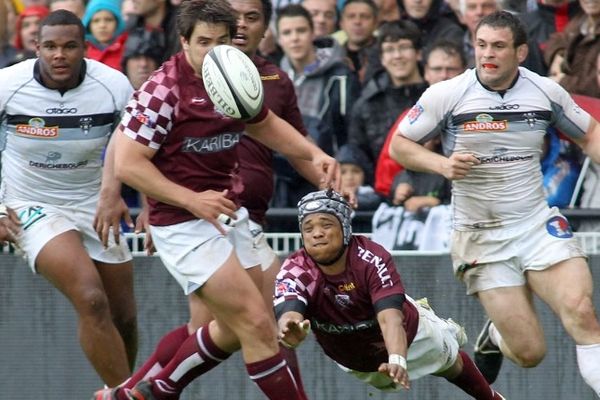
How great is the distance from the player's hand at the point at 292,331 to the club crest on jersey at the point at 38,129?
213 centimetres

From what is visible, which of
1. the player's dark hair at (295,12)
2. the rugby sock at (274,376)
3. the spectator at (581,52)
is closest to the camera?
the rugby sock at (274,376)

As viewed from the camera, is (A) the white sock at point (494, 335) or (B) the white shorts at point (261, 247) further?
(A) the white sock at point (494, 335)

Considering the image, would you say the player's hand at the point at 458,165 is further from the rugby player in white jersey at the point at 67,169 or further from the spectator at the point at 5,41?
the spectator at the point at 5,41

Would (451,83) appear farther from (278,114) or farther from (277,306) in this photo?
(277,306)

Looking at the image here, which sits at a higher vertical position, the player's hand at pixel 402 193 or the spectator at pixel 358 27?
the spectator at pixel 358 27

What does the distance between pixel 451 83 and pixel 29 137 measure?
2.44 metres

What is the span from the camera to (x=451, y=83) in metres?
9.27

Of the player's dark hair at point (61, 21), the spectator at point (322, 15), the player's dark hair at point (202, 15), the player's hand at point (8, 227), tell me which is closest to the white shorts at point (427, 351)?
the player's dark hair at point (202, 15)

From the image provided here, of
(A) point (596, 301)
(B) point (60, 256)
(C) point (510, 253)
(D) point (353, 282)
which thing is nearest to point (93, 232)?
(B) point (60, 256)

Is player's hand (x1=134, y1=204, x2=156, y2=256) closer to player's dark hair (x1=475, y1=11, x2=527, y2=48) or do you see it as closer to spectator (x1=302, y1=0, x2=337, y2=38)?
player's dark hair (x1=475, y1=11, x2=527, y2=48)

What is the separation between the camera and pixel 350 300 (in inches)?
333

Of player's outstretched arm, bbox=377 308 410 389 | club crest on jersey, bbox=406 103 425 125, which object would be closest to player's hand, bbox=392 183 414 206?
club crest on jersey, bbox=406 103 425 125

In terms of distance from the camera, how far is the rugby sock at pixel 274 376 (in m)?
8.19

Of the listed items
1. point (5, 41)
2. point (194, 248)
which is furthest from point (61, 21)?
point (5, 41)
